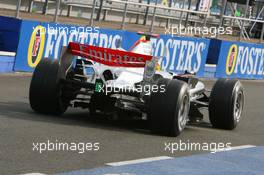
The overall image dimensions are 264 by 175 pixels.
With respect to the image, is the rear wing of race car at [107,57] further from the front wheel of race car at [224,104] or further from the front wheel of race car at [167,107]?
the front wheel of race car at [224,104]

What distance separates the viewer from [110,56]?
11.0 metres

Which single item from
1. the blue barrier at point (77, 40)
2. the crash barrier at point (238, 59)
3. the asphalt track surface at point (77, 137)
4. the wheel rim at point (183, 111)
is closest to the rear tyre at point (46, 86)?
the asphalt track surface at point (77, 137)

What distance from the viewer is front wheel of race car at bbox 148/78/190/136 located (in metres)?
10.2

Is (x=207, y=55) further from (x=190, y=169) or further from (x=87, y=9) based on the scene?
(x=190, y=169)

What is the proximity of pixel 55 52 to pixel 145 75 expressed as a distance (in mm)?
7400

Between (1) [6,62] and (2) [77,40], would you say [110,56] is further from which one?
(2) [77,40]

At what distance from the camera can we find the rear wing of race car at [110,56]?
10891mm

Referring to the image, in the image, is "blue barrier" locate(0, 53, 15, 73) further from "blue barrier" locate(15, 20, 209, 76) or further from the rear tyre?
the rear tyre

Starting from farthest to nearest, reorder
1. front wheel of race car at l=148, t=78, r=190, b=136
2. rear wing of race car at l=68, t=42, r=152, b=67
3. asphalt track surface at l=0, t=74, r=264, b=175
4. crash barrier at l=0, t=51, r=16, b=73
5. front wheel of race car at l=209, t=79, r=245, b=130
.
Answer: crash barrier at l=0, t=51, r=16, b=73 → front wheel of race car at l=209, t=79, r=245, b=130 → rear wing of race car at l=68, t=42, r=152, b=67 → front wheel of race car at l=148, t=78, r=190, b=136 → asphalt track surface at l=0, t=74, r=264, b=175

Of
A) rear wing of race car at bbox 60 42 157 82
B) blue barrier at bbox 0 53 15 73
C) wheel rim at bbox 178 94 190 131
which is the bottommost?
blue barrier at bbox 0 53 15 73

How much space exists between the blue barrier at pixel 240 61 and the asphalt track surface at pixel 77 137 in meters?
10.1

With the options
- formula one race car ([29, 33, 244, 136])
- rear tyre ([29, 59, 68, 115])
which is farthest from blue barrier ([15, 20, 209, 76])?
rear tyre ([29, 59, 68, 115])

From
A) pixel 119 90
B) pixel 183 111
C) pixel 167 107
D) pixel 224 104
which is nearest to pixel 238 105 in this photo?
pixel 224 104

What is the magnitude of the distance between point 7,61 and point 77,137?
7.90 metres
